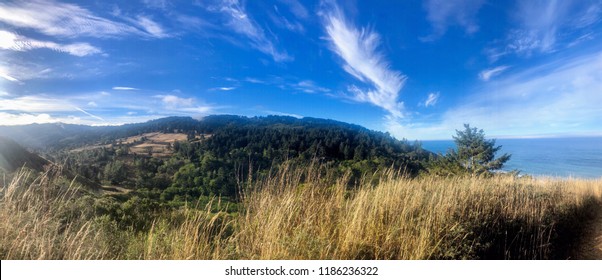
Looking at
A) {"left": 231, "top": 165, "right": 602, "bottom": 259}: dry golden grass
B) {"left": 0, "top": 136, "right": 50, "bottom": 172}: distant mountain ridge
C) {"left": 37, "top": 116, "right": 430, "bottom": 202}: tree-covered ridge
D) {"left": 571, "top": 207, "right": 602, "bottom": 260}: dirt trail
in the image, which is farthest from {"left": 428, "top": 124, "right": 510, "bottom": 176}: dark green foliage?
{"left": 0, "top": 136, "right": 50, "bottom": 172}: distant mountain ridge

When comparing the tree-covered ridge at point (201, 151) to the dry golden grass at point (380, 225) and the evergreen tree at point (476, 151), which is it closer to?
the dry golden grass at point (380, 225)

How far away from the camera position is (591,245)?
15.2 ft

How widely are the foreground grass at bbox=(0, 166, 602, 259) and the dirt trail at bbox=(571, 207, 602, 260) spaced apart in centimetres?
18

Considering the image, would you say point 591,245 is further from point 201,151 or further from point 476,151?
point 476,151

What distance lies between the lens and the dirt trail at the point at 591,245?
13.8ft

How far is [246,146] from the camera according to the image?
1365cm

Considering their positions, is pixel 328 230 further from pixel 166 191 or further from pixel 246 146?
pixel 166 191

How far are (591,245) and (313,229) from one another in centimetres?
527

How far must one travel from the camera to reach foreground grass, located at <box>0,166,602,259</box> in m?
2.42

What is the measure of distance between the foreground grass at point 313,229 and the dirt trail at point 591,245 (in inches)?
7.1

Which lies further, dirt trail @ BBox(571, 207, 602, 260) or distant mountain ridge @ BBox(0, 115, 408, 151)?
distant mountain ridge @ BBox(0, 115, 408, 151)

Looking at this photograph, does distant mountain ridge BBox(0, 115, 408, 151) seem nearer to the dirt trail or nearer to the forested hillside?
the forested hillside
